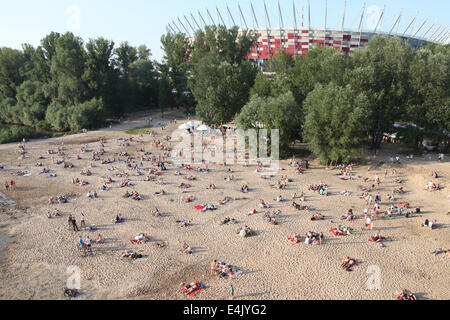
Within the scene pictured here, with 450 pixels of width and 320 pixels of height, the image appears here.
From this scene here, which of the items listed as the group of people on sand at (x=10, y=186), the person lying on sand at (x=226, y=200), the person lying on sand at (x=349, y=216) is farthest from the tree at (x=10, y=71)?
the person lying on sand at (x=349, y=216)

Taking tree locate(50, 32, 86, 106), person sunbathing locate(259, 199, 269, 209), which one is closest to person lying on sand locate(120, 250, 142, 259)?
person sunbathing locate(259, 199, 269, 209)

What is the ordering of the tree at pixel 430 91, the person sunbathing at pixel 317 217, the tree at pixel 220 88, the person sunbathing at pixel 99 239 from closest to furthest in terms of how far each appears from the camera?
the person sunbathing at pixel 99 239 < the person sunbathing at pixel 317 217 < the tree at pixel 430 91 < the tree at pixel 220 88

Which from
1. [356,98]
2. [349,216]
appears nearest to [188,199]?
[349,216]

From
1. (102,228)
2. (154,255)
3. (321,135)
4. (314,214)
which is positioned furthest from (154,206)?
(321,135)

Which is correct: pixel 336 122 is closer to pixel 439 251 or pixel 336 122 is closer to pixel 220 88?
pixel 439 251

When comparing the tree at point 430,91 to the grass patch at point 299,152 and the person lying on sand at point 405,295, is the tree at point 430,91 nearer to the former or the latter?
the grass patch at point 299,152
